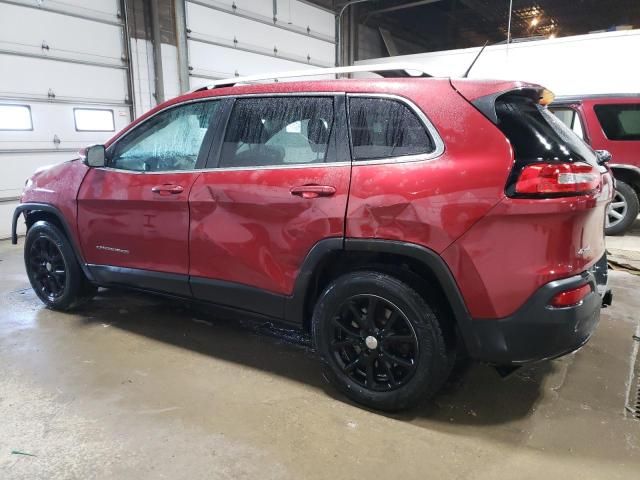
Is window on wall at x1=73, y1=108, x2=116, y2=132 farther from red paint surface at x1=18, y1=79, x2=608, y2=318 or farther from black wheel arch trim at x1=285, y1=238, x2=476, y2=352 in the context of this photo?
black wheel arch trim at x1=285, y1=238, x2=476, y2=352

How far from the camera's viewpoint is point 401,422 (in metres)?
2.17

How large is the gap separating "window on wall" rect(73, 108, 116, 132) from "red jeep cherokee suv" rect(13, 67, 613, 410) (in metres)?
4.97

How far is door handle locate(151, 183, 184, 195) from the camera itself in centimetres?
268

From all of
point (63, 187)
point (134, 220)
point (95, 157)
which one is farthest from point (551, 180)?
point (63, 187)

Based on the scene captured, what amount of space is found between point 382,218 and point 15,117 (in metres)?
6.44

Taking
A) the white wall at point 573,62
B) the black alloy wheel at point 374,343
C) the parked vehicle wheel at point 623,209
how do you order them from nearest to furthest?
the black alloy wheel at point 374,343 → the parked vehicle wheel at point 623,209 → the white wall at point 573,62

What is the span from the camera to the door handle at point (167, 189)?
268 centimetres

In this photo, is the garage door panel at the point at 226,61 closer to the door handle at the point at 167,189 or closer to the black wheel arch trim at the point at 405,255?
the door handle at the point at 167,189

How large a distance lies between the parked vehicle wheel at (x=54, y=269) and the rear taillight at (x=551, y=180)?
10.2 feet

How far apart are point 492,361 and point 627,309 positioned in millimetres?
2335

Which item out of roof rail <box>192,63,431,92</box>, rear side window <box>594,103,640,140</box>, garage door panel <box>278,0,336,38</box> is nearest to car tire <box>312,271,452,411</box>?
roof rail <box>192,63,431,92</box>

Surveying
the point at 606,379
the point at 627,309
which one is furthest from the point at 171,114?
the point at 627,309

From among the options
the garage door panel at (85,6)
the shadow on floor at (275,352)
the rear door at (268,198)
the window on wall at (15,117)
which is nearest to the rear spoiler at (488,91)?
the rear door at (268,198)

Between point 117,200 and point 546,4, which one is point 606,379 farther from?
point 546,4
